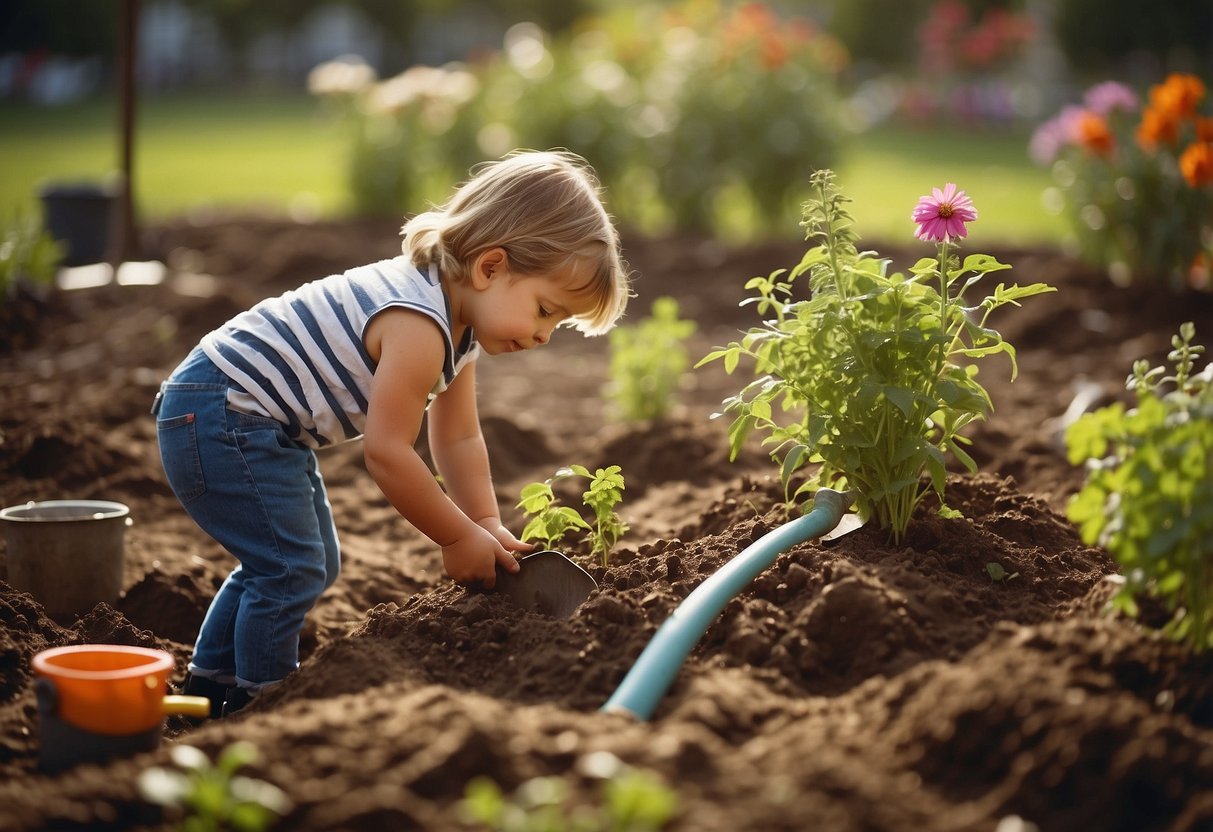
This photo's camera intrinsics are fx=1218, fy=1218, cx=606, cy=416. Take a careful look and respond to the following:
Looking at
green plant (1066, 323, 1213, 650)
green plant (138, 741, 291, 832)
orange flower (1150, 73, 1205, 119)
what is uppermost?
orange flower (1150, 73, 1205, 119)

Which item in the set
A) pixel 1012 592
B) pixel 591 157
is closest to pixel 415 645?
pixel 1012 592

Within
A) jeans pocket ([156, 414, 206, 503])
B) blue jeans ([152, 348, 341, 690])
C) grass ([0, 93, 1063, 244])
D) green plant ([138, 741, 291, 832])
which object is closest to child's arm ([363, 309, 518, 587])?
blue jeans ([152, 348, 341, 690])

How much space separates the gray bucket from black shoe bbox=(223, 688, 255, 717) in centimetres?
62

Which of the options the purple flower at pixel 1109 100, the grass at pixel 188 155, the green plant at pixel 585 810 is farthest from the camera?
the grass at pixel 188 155

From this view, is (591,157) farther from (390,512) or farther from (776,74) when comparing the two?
(390,512)

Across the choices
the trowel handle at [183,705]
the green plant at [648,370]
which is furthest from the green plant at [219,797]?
the green plant at [648,370]

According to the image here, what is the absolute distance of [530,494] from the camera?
2852 mm

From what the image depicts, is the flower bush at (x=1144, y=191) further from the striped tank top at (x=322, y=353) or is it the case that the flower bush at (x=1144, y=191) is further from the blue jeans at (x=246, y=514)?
the blue jeans at (x=246, y=514)

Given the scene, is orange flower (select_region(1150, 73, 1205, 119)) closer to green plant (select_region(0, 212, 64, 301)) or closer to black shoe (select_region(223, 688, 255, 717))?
black shoe (select_region(223, 688, 255, 717))

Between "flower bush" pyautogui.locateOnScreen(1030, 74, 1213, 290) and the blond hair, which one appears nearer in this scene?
the blond hair

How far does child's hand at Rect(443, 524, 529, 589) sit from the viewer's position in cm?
275

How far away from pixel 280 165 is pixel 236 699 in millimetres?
15261

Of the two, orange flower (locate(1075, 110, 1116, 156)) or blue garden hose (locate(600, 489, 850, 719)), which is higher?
orange flower (locate(1075, 110, 1116, 156))

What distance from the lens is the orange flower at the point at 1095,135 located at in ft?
22.2
